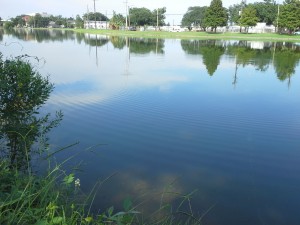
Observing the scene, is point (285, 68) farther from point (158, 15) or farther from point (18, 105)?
point (158, 15)

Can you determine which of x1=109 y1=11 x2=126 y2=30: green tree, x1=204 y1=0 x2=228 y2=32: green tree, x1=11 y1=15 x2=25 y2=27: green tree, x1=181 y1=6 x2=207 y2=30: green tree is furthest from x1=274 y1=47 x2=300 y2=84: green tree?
x1=11 y1=15 x2=25 y2=27: green tree

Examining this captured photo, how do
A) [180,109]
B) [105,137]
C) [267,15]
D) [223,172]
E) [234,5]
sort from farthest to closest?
[234,5] < [267,15] < [180,109] < [105,137] < [223,172]

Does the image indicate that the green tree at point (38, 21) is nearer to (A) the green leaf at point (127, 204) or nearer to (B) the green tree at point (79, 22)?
(B) the green tree at point (79, 22)

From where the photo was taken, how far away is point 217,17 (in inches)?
2667

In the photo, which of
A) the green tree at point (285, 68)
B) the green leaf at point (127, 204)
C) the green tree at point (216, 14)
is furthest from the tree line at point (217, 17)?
the green leaf at point (127, 204)

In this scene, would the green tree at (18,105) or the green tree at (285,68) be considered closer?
the green tree at (18,105)

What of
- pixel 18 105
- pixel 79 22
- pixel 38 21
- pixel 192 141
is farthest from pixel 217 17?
pixel 38 21

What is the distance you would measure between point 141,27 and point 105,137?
335ft

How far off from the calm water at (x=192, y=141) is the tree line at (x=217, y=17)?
51.8m

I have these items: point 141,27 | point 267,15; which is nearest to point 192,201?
point 267,15

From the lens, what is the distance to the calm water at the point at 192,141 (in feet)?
20.2

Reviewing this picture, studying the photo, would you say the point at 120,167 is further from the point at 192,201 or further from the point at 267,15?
the point at 267,15

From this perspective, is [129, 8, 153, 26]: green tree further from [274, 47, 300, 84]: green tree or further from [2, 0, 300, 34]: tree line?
[274, 47, 300, 84]: green tree

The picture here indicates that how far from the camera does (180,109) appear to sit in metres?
11.8
